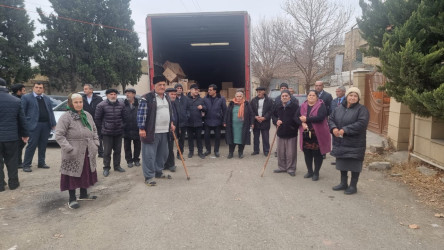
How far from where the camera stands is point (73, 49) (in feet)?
80.1

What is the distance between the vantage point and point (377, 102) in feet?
34.1

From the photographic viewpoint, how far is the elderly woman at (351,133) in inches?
190

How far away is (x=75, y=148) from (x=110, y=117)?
207cm

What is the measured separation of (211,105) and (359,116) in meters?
4.08

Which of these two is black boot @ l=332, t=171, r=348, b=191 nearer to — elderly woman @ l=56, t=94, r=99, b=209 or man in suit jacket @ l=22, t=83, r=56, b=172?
elderly woman @ l=56, t=94, r=99, b=209

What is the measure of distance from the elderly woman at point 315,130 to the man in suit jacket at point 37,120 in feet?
17.2

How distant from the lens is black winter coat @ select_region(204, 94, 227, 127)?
8109 mm

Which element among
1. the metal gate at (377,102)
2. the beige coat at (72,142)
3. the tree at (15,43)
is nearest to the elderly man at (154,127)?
the beige coat at (72,142)

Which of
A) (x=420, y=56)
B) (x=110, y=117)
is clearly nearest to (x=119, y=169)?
(x=110, y=117)

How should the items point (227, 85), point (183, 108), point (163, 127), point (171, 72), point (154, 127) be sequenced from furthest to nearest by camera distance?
point (227, 85) → point (171, 72) → point (183, 108) → point (163, 127) → point (154, 127)

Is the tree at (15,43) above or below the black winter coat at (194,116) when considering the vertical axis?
above

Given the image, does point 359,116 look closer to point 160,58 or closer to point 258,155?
point 258,155

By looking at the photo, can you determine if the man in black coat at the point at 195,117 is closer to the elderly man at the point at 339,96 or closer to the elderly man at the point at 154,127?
the elderly man at the point at 154,127

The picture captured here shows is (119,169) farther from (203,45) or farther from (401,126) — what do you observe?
(401,126)
